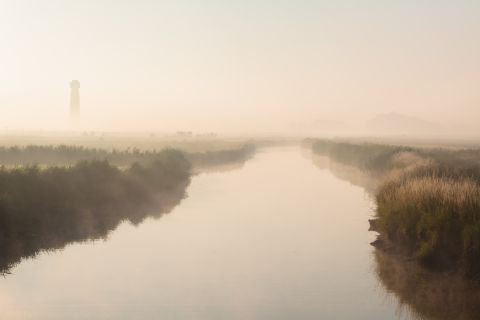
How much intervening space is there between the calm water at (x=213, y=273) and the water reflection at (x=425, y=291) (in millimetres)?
408

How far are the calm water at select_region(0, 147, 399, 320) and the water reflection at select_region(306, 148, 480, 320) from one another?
16.0 inches

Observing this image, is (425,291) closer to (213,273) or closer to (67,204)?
(213,273)

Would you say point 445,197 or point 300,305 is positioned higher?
point 445,197

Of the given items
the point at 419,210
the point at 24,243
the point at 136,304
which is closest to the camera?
the point at 136,304

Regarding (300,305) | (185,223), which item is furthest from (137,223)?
(300,305)

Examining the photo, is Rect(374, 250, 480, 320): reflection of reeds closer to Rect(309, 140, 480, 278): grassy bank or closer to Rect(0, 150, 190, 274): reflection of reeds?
Rect(309, 140, 480, 278): grassy bank

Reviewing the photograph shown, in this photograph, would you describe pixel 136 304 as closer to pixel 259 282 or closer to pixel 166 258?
pixel 259 282

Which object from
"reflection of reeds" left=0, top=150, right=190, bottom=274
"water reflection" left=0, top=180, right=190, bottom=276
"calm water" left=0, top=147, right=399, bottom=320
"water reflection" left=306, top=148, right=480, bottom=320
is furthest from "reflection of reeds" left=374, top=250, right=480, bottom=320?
"reflection of reeds" left=0, top=150, right=190, bottom=274

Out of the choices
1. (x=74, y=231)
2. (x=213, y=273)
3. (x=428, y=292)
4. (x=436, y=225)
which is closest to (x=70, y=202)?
(x=74, y=231)

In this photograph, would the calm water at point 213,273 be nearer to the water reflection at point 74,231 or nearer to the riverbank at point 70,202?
the water reflection at point 74,231

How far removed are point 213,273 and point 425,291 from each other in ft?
21.7

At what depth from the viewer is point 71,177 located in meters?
26.2

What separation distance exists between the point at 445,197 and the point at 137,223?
15203 millimetres

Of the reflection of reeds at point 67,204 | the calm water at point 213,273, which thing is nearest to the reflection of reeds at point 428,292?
the calm water at point 213,273
